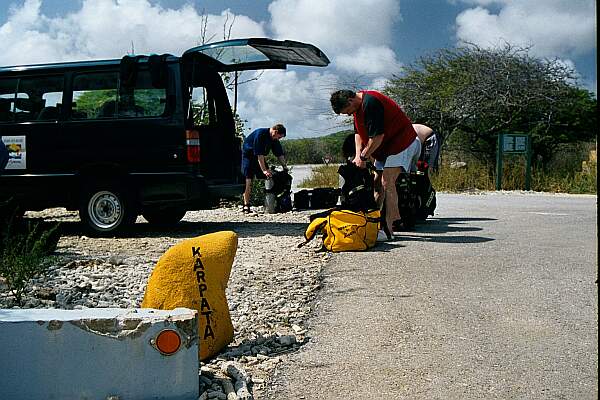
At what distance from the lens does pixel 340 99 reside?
927 centimetres

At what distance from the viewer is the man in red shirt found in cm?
942

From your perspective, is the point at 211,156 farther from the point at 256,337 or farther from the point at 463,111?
the point at 463,111

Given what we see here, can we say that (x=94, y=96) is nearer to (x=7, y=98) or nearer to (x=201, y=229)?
(x=7, y=98)

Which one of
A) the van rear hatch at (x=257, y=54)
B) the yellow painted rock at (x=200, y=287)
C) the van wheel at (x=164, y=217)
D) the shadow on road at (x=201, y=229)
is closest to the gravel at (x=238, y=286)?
the shadow on road at (x=201, y=229)

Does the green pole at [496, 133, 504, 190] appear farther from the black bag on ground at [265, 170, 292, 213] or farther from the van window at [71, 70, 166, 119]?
the van window at [71, 70, 166, 119]

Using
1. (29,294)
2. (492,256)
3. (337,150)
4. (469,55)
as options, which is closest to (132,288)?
(29,294)

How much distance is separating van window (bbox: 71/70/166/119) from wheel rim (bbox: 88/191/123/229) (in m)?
1.02

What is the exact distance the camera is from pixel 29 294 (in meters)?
6.18

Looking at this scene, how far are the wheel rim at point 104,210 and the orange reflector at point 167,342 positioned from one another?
7.14 meters

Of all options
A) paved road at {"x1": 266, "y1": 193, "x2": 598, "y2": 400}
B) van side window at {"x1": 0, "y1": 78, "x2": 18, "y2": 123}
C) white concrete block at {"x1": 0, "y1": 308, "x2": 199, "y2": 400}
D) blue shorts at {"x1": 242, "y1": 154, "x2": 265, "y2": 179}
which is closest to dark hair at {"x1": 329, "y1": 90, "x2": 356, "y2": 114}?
paved road at {"x1": 266, "y1": 193, "x2": 598, "y2": 400}

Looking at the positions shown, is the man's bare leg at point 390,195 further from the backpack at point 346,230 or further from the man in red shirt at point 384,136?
the backpack at point 346,230

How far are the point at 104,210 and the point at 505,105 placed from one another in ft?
48.3

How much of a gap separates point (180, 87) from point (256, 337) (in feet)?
18.9

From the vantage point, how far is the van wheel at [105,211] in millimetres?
10734
